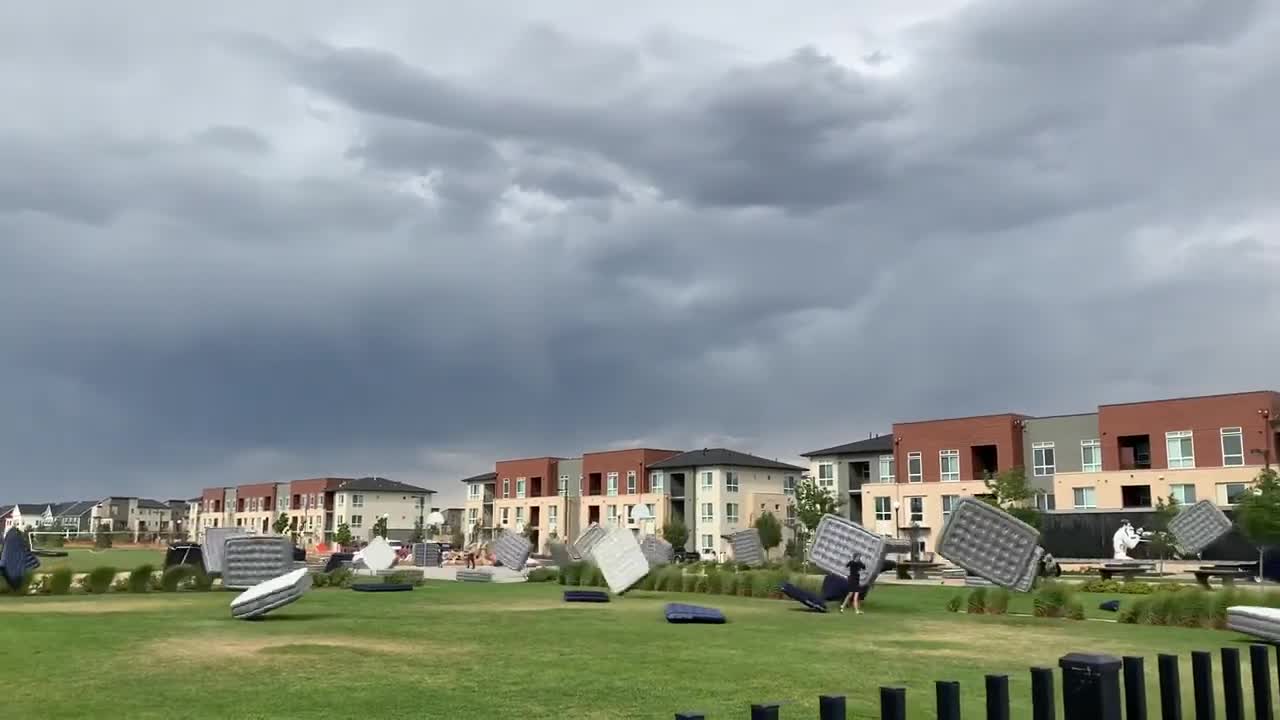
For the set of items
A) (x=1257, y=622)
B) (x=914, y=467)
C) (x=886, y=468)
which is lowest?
(x=1257, y=622)

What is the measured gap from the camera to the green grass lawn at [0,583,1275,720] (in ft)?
31.3

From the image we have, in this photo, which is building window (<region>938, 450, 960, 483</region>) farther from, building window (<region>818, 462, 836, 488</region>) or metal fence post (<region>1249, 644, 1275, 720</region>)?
metal fence post (<region>1249, 644, 1275, 720</region>)

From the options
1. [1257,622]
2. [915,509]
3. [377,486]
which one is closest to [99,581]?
[1257,622]

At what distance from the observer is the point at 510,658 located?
13.0 m

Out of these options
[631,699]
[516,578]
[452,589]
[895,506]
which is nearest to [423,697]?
[631,699]

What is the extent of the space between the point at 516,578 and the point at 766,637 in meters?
28.6

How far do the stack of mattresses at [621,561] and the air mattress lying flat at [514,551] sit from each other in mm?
18246

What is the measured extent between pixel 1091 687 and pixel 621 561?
25.3 metres

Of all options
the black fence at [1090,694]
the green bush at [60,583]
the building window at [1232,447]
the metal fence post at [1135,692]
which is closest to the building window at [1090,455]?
the building window at [1232,447]

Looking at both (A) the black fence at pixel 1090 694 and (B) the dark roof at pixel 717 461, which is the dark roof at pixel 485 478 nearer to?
(B) the dark roof at pixel 717 461

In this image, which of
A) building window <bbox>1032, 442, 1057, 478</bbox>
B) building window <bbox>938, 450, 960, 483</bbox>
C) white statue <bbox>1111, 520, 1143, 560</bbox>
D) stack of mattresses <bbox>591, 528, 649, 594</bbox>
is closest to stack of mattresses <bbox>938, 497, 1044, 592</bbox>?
stack of mattresses <bbox>591, 528, 649, 594</bbox>

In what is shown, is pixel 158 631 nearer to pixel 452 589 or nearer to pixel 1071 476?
pixel 452 589

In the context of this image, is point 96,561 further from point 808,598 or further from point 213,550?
point 808,598

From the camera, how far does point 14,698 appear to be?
9.85 m
